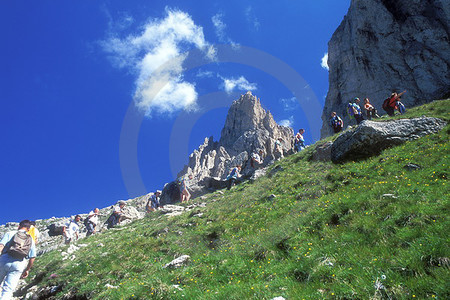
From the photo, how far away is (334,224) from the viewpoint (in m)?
7.90

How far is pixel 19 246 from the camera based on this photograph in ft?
A: 26.6

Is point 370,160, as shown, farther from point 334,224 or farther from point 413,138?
point 334,224

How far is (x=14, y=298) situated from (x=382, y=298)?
14.6 m

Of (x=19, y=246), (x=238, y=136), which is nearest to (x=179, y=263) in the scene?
(x=19, y=246)

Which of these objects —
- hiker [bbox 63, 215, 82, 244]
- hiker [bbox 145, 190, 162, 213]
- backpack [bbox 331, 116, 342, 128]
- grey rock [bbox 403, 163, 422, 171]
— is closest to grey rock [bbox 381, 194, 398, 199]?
grey rock [bbox 403, 163, 422, 171]

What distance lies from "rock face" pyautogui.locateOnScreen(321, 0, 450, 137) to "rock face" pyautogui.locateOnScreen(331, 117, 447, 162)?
41321 millimetres

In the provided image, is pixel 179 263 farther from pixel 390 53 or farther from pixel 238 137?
pixel 238 137

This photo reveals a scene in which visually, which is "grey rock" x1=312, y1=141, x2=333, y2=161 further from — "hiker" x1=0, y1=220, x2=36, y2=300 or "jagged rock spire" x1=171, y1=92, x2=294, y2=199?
"jagged rock spire" x1=171, y1=92, x2=294, y2=199

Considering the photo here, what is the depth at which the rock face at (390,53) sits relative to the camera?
46469 millimetres

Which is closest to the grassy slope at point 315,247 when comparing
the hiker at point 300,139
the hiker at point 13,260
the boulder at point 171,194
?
the hiker at point 13,260

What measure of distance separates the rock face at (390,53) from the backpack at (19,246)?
199ft

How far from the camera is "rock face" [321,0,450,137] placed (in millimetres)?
46469

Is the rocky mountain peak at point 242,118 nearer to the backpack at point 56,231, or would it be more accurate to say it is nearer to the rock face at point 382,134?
the backpack at point 56,231

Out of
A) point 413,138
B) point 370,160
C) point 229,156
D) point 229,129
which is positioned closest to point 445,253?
point 370,160
